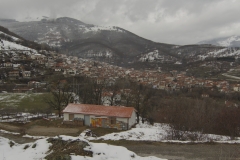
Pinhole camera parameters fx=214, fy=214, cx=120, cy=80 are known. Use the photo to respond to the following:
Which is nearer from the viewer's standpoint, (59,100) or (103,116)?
(103,116)

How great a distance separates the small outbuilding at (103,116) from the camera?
2267 centimetres

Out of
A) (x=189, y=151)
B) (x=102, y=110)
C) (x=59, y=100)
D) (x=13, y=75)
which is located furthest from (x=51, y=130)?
(x=13, y=75)

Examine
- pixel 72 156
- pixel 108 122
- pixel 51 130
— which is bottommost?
pixel 51 130

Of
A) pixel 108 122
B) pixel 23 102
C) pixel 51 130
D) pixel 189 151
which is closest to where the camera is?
pixel 189 151

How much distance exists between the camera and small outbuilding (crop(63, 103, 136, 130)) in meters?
22.7

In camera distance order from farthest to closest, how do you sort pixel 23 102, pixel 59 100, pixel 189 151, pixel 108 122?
pixel 23 102 → pixel 59 100 → pixel 108 122 → pixel 189 151

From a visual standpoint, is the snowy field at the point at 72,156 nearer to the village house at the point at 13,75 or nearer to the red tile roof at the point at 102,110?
the red tile roof at the point at 102,110

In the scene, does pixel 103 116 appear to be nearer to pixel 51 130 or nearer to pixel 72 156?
pixel 51 130

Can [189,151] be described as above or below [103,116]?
above

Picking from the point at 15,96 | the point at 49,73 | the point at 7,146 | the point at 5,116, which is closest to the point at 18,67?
the point at 49,73

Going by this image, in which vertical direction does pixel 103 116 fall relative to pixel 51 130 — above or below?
above

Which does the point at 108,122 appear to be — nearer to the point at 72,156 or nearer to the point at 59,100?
the point at 59,100

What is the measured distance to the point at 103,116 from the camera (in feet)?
75.3

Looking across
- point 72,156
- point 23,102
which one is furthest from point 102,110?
point 23,102
